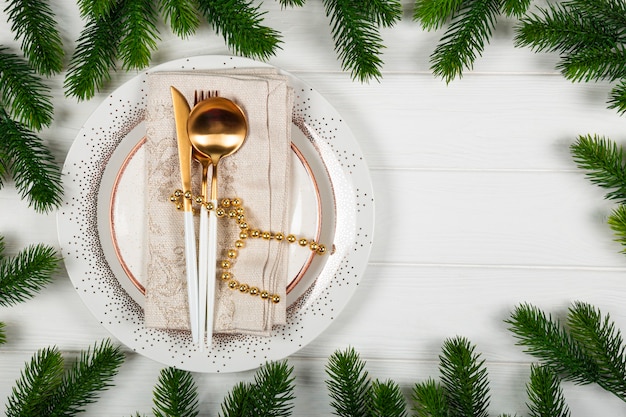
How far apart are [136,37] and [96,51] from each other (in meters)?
0.06

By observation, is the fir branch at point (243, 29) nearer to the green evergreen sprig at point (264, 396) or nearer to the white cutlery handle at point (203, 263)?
the white cutlery handle at point (203, 263)

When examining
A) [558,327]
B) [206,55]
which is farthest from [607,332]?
[206,55]

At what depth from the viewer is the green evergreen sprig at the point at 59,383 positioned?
1.98 feet

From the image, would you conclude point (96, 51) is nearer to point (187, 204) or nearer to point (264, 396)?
point (187, 204)

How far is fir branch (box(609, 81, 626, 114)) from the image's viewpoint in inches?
24.1

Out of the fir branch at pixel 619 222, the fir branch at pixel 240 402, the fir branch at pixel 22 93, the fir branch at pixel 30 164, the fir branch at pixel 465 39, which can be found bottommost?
the fir branch at pixel 240 402

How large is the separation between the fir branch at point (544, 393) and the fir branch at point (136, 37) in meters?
0.59

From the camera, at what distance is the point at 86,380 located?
0.62 metres

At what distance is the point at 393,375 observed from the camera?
0.67 m

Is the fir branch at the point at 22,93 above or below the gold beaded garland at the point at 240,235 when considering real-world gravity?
above

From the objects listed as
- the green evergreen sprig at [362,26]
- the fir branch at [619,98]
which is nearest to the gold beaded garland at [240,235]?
the green evergreen sprig at [362,26]

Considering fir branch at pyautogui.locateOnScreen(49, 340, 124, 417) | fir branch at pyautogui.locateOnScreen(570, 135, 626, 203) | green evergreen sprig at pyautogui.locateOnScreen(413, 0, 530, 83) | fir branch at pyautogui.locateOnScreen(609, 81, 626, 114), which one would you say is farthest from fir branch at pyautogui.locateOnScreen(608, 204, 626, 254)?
fir branch at pyautogui.locateOnScreen(49, 340, 124, 417)

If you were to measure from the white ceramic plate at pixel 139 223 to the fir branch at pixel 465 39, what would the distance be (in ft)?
0.47

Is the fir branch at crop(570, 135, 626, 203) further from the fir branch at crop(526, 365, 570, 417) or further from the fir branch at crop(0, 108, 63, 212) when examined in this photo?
the fir branch at crop(0, 108, 63, 212)
